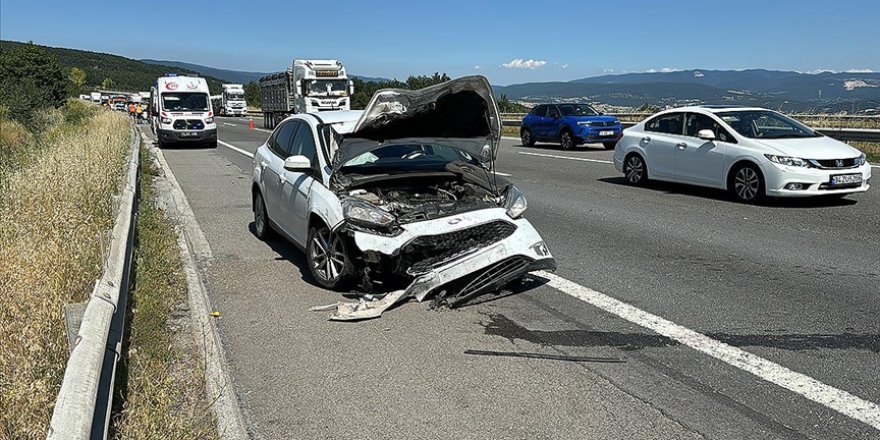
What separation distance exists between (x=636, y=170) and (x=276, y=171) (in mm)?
7952

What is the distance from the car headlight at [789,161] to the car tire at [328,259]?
7497 mm

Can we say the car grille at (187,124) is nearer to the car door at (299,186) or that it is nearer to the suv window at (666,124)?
the suv window at (666,124)

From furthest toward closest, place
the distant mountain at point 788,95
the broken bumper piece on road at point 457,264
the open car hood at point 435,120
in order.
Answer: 1. the distant mountain at point 788,95
2. the open car hood at point 435,120
3. the broken bumper piece on road at point 457,264

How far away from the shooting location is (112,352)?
377 centimetres

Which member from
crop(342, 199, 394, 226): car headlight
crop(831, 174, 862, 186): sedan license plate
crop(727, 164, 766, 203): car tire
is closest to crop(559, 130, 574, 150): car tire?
crop(727, 164, 766, 203): car tire

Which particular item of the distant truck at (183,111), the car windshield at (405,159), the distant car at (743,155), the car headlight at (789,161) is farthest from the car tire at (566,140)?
the car windshield at (405,159)

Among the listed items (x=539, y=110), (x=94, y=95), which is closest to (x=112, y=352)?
(x=539, y=110)

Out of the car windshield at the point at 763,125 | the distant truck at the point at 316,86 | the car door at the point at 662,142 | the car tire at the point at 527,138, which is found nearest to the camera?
the car windshield at the point at 763,125

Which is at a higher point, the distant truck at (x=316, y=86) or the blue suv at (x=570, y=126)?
the distant truck at (x=316, y=86)

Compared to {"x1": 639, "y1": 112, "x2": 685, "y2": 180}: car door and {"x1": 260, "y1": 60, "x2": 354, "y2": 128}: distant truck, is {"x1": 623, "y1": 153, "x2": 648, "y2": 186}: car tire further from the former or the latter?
{"x1": 260, "y1": 60, "x2": 354, "y2": 128}: distant truck

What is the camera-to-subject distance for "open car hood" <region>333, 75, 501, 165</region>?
6.63 m

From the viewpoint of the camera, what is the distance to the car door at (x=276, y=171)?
808cm

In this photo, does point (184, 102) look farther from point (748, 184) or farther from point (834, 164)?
point (834, 164)

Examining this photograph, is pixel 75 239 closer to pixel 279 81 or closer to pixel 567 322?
pixel 567 322
